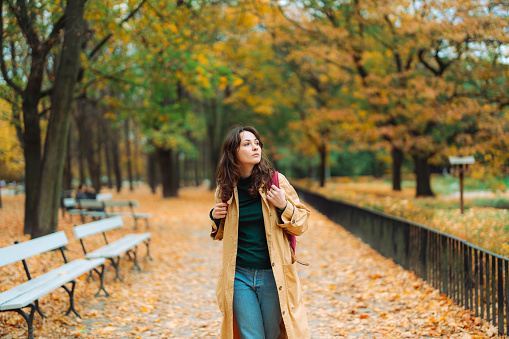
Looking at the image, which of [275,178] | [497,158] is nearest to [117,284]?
[275,178]

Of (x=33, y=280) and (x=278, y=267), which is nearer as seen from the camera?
(x=278, y=267)

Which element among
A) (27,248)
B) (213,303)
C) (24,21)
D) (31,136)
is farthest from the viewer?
(31,136)

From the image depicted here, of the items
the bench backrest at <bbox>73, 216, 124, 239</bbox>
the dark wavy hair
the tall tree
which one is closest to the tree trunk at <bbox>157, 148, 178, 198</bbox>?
the tall tree

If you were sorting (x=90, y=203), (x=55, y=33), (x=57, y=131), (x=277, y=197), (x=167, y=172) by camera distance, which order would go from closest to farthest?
(x=277, y=197) < (x=57, y=131) < (x=55, y=33) < (x=90, y=203) < (x=167, y=172)

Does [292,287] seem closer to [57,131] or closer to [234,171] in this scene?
[234,171]

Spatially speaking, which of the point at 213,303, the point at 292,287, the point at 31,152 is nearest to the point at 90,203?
the point at 31,152

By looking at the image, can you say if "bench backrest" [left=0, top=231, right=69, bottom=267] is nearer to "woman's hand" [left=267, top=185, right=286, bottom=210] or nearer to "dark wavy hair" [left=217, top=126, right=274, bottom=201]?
"dark wavy hair" [left=217, top=126, right=274, bottom=201]

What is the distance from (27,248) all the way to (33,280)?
0.41 m

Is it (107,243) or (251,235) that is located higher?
(251,235)

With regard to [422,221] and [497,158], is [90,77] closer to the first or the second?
[422,221]

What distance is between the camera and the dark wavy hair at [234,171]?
2908mm

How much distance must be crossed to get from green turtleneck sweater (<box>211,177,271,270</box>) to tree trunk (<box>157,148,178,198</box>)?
23575 millimetres

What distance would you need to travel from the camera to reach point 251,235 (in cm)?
296

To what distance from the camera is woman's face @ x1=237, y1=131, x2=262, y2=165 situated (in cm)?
293
